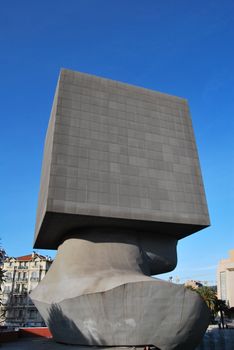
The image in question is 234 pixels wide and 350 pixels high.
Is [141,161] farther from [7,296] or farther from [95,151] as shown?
[7,296]

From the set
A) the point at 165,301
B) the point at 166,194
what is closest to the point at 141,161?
the point at 166,194

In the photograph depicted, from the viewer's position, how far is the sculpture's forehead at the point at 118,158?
982 inches

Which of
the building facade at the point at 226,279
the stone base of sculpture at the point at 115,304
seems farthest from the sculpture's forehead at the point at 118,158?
the building facade at the point at 226,279

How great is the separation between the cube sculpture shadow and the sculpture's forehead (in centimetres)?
8

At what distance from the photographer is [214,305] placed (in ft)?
162

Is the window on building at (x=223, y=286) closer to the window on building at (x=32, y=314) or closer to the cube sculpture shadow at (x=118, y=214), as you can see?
the window on building at (x=32, y=314)

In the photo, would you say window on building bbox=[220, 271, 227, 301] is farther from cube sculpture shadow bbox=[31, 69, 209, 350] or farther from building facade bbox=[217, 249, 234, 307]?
cube sculpture shadow bbox=[31, 69, 209, 350]

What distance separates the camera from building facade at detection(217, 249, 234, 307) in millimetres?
68312

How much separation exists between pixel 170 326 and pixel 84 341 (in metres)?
5.64

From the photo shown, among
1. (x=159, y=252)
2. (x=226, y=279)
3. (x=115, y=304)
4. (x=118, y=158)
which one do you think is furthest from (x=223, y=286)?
(x=115, y=304)

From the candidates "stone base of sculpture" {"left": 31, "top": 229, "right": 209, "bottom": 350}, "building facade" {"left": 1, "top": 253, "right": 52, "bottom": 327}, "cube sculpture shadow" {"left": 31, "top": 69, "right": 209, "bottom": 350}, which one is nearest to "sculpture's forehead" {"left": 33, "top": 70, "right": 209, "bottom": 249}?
"cube sculpture shadow" {"left": 31, "top": 69, "right": 209, "bottom": 350}

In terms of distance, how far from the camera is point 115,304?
20.0 m

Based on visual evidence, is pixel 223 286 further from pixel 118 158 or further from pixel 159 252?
pixel 118 158

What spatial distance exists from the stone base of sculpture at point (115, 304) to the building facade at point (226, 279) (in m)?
50.2
